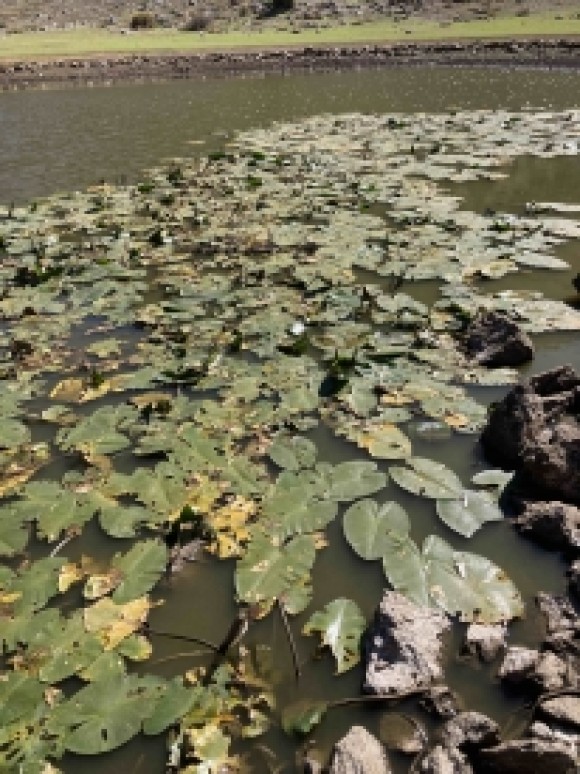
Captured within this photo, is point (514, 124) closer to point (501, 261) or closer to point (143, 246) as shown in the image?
point (501, 261)

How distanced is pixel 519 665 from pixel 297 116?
60.5 ft

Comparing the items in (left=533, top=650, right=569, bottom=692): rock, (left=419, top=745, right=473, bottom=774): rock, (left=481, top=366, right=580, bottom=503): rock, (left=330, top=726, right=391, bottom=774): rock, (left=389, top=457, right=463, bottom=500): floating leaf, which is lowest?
(left=330, top=726, right=391, bottom=774): rock

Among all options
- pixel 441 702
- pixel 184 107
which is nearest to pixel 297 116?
pixel 184 107

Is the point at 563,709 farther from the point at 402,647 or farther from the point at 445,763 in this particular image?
the point at 402,647

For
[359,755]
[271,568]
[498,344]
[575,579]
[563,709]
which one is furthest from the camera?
[498,344]

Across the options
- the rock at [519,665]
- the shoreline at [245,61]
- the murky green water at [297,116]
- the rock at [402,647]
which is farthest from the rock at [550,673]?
the shoreline at [245,61]

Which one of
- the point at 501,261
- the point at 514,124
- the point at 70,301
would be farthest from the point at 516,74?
the point at 70,301

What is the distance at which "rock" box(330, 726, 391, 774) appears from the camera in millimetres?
2543

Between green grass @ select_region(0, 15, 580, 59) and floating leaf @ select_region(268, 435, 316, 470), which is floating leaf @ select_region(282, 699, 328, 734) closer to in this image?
floating leaf @ select_region(268, 435, 316, 470)

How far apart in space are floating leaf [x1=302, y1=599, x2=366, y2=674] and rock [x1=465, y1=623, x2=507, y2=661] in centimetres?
49

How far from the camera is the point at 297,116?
754 inches

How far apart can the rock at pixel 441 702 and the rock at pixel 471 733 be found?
125mm

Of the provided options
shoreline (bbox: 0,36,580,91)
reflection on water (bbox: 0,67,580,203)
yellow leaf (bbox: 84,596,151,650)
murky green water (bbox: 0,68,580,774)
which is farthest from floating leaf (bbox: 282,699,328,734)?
shoreline (bbox: 0,36,580,91)

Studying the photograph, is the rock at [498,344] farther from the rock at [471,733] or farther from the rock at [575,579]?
the rock at [471,733]
